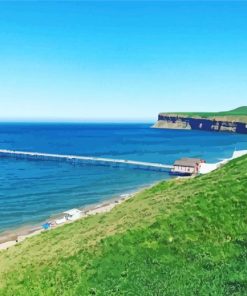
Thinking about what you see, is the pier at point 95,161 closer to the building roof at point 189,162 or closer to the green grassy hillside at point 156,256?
the building roof at point 189,162

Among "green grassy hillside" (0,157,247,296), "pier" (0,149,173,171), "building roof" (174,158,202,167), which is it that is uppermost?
"green grassy hillside" (0,157,247,296)

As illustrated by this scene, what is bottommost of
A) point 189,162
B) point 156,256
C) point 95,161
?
point 95,161

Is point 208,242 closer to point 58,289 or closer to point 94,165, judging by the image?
point 58,289

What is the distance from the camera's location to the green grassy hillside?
52.0ft

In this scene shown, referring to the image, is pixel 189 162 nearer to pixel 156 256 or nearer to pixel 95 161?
pixel 95 161

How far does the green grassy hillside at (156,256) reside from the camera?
52.0 ft

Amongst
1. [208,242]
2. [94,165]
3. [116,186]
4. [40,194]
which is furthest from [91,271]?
[94,165]

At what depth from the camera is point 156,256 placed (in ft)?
59.3

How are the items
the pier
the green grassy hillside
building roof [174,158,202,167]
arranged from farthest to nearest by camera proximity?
the pier → building roof [174,158,202,167] → the green grassy hillside

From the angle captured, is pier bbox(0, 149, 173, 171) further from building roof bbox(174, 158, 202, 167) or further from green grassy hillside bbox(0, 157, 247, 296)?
green grassy hillside bbox(0, 157, 247, 296)

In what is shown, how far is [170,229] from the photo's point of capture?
19953 mm

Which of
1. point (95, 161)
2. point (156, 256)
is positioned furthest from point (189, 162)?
point (156, 256)

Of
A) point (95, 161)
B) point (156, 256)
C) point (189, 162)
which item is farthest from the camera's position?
point (95, 161)

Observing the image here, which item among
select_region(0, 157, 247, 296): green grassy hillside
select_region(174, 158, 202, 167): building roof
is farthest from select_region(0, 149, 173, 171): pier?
select_region(0, 157, 247, 296): green grassy hillside
